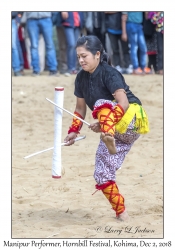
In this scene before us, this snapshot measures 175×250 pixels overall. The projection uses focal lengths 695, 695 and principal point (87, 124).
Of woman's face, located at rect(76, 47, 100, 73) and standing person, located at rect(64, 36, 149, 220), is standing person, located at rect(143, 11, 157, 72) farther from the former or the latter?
woman's face, located at rect(76, 47, 100, 73)

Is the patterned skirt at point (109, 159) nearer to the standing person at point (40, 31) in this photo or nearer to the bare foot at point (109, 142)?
the bare foot at point (109, 142)

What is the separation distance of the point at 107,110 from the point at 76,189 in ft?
6.20

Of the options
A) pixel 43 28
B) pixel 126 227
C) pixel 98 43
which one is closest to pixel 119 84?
pixel 98 43

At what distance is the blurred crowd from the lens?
13.8 meters

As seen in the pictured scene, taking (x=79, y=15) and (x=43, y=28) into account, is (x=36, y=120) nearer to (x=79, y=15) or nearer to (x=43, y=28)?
(x=43, y=28)

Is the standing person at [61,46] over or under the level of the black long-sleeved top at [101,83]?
under

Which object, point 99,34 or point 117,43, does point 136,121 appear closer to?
point 117,43

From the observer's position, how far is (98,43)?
19.6 feet

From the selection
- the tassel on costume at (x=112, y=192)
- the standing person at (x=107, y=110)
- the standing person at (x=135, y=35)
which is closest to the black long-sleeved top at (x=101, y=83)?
the standing person at (x=107, y=110)

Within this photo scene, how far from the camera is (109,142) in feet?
18.9

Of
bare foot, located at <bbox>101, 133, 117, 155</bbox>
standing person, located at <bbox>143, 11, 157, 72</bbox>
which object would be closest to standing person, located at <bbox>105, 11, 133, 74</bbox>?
standing person, located at <bbox>143, 11, 157, 72</bbox>

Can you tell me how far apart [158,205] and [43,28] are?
7.34 metres

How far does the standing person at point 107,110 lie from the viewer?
5812 millimetres

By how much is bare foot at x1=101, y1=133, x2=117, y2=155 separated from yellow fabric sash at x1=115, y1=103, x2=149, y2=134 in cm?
22
